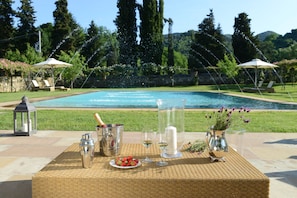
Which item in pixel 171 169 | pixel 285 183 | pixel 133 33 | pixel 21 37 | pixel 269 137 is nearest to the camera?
pixel 171 169

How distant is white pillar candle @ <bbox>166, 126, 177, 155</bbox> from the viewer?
2277 mm

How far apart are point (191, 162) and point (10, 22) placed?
3447cm

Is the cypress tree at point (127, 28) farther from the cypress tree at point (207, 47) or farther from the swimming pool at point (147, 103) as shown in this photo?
the swimming pool at point (147, 103)

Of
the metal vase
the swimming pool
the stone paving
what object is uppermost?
the metal vase

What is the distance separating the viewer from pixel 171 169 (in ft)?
6.79

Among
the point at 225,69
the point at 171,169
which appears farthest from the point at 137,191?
the point at 225,69

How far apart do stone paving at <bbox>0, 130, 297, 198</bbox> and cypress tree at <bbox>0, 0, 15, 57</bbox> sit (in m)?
29.5

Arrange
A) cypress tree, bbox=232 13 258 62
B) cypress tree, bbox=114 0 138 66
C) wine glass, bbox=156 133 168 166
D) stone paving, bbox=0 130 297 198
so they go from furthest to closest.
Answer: cypress tree, bbox=232 13 258 62 < cypress tree, bbox=114 0 138 66 < stone paving, bbox=0 130 297 198 < wine glass, bbox=156 133 168 166

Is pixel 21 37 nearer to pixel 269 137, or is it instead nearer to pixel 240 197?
pixel 269 137

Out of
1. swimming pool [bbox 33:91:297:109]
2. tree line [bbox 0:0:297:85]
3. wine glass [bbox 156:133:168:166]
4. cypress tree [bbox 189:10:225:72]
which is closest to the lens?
wine glass [bbox 156:133:168:166]

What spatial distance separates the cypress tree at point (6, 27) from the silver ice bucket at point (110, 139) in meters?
32.6

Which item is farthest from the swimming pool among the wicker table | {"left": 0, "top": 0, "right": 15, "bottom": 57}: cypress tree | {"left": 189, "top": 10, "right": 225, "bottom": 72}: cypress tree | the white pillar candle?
{"left": 0, "top": 0, "right": 15, "bottom": 57}: cypress tree

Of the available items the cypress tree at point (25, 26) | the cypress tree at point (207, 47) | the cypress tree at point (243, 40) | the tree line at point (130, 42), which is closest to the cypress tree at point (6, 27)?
the tree line at point (130, 42)

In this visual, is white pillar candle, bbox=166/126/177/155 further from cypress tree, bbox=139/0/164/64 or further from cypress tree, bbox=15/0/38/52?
cypress tree, bbox=15/0/38/52
